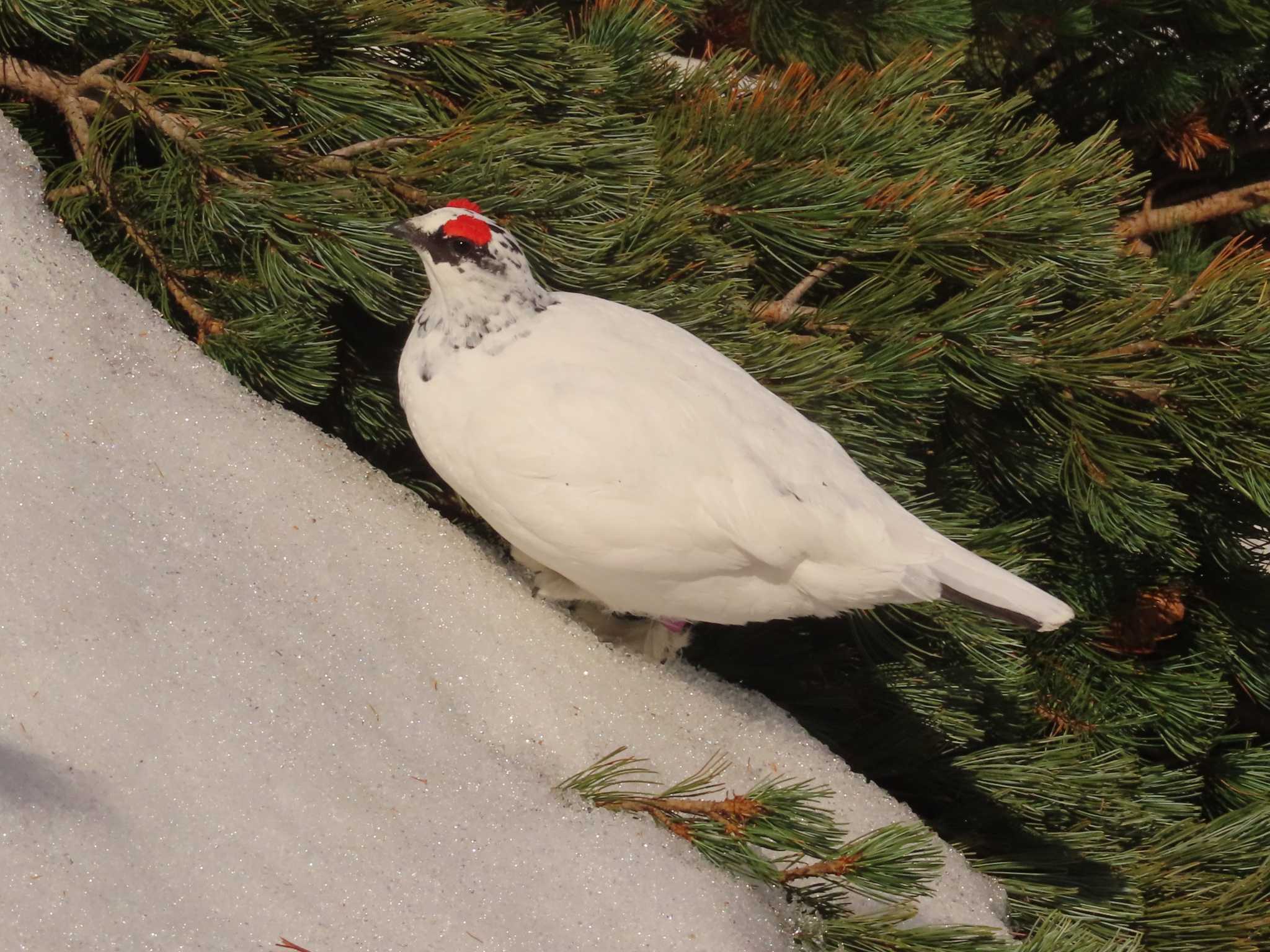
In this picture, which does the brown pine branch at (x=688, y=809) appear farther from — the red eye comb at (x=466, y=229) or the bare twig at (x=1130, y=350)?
the bare twig at (x=1130, y=350)

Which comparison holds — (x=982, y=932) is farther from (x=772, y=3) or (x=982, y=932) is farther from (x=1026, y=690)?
(x=772, y=3)

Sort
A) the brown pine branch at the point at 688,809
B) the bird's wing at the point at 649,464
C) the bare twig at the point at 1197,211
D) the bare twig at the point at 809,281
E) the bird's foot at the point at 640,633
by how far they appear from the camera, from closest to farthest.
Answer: the brown pine branch at the point at 688,809 < the bird's wing at the point at 649,464 < the bird's foot at the point at 640,633 < the bare twig at the point at 809,281 < the bare twig at the point at 1197,211

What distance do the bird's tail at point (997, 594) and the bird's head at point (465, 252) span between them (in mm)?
688

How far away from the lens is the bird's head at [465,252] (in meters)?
1.49

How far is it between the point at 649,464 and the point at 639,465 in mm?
13

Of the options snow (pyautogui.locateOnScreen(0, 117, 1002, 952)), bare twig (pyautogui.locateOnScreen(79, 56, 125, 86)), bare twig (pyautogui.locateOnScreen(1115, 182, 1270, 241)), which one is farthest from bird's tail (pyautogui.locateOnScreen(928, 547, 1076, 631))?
bare twig (pyautogui.locateOnScreen(1115, 182, 1270, 241))

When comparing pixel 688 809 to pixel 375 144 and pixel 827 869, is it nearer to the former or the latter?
pixel 827 869

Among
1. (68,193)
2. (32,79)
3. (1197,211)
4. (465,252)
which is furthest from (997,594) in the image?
(1197,211)

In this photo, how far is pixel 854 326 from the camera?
5.71 ft

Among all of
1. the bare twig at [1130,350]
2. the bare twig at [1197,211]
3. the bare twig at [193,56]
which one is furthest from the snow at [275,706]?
the bare twig at [1197,211]

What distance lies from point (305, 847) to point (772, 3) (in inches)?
75.8

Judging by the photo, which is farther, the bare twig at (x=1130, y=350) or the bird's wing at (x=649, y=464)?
the bare twig at (x=1130, y=350)

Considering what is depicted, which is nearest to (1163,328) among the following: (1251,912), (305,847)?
(1251,912)

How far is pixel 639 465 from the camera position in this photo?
144 cm
